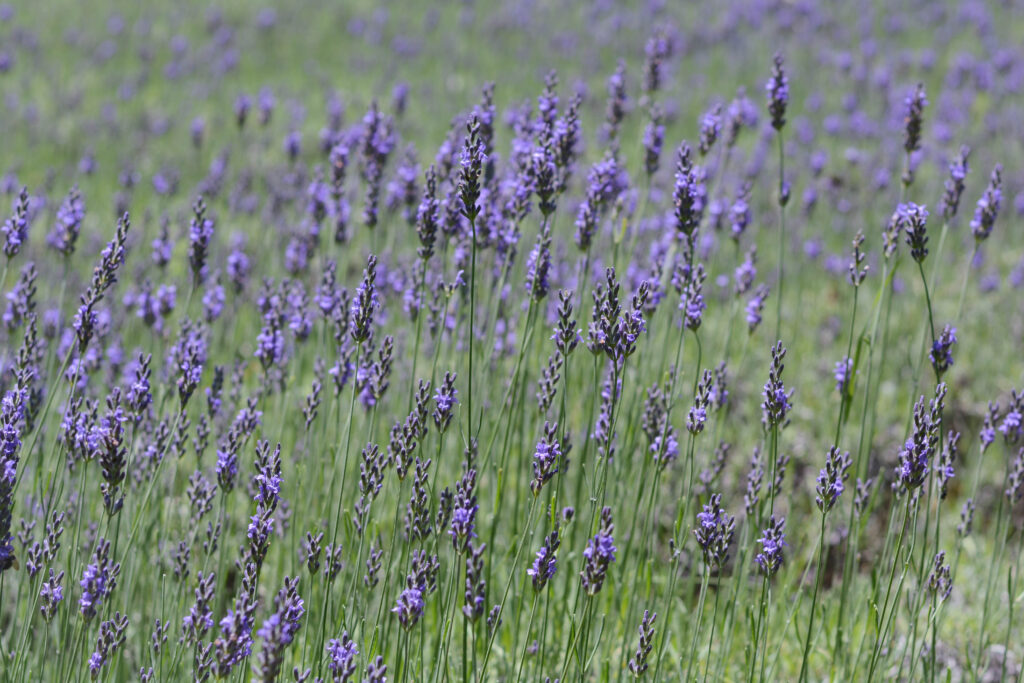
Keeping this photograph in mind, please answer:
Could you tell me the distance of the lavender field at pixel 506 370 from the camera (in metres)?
2.29

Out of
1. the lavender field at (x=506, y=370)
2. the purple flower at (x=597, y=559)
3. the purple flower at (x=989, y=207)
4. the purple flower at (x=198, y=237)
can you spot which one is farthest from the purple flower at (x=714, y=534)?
the purple flower at (x=198, y=237)

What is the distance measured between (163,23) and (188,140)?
199 inches

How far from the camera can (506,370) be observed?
4441mm

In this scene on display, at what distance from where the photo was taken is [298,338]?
326 cm

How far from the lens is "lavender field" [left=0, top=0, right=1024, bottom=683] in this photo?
229cm

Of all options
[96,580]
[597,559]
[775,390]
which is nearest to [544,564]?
[597,559]

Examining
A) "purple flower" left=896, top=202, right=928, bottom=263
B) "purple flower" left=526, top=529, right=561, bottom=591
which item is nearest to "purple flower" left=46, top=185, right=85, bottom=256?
"purple flower" left=526, top=529, right=561, bottom=591

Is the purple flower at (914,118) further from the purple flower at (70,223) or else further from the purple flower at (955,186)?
the purple flower at (70,223)

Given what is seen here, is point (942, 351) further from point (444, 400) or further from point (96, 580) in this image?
point (96, 580)

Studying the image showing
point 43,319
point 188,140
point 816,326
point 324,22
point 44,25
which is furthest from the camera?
point 324,22

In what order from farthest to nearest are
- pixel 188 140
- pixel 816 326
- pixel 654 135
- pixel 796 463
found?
pixel 188 140 → pixel 816 326 → pixel 796 463 → pixel 654 135

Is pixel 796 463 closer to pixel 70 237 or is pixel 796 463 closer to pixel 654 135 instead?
pixel 654 135

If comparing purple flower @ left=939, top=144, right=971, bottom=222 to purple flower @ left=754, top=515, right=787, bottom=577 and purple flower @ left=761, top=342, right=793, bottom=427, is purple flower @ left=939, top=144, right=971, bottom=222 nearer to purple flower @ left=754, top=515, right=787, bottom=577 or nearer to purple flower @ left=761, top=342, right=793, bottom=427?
purple flower @ left=761, top=342, right=793, bottom=427

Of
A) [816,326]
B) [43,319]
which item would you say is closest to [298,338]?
[43,319]
